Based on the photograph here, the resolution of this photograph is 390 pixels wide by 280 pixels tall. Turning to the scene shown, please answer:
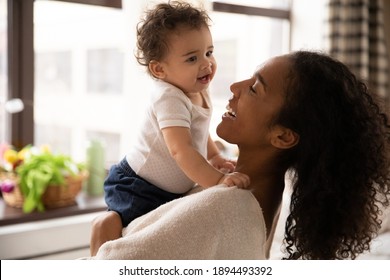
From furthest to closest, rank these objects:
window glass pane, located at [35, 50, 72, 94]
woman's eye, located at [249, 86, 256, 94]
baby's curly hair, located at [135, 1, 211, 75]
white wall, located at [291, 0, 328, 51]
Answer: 1. white wall, located at [291, 0, 328, 51]
2. window glass pane, located at [35, 50, 72, 94]
3. baby's curly hair, located at [135, 1, 211, 75]
4. woman's eye, located at [249, 86, 256, 94]

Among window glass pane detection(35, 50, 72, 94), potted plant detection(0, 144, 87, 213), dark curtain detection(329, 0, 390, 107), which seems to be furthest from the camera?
dark curtain detection(329, 0, 390, 107)

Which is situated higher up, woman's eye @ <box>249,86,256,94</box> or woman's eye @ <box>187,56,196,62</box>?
woman's eye @ <box>187,56,196,62</box>

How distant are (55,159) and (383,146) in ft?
5.19

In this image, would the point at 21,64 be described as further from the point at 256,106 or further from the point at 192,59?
the point at 256,106

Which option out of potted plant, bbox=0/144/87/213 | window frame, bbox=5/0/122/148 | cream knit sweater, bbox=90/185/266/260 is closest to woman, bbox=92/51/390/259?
cream knit sweater, bbox=90/185/266/260

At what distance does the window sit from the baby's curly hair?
104cm

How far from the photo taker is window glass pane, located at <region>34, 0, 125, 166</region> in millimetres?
2438

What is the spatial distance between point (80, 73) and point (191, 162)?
5.64ft

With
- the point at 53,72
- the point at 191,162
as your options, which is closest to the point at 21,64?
Result: the point at 53,72

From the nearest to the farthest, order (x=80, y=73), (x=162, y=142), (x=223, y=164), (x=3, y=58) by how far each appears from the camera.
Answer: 1. (x=162, y=142)
2. (x=223, y=164)
3. (x=3, y=58)
4. (x=80, y=73)

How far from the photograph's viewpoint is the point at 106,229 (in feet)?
3.69

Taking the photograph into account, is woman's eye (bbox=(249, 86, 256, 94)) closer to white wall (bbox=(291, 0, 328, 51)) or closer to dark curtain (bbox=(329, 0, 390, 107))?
dark curtain (bbox=(329, 0, 390, 107))
